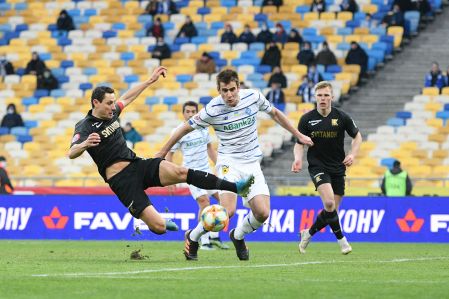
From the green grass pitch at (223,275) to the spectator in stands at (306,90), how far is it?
1381 cm

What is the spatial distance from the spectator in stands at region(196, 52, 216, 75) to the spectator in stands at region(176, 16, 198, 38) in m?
1.79

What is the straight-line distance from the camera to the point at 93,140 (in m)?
12.8

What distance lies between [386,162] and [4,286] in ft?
61.0

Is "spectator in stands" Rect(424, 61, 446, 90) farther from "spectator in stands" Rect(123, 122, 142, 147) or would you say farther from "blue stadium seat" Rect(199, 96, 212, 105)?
"spectator in stands" Rect(123, 122, 142, 147)

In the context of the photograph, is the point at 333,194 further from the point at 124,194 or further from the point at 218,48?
the point at 218,48

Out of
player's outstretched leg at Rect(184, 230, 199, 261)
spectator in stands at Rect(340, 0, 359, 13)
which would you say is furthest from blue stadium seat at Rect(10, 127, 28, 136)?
player's outstretched leg at Rect(184, 230, 199, 261)

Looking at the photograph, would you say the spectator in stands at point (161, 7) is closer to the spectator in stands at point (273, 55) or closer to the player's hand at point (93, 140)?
the spectator in stands at point (273, 55)

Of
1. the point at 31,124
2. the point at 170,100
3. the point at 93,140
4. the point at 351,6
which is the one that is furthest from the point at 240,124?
the point at 31,124

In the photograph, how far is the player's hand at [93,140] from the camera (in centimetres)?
1284

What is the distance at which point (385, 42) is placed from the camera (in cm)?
3222

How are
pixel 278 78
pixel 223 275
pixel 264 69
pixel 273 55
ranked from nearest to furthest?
pixel 223 275 < pixel 278 78 < pixel 273 55 < pixel 264 69

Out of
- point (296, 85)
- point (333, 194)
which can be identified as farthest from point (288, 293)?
point (296, 85)

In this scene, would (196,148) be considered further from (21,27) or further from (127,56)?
(21,27)

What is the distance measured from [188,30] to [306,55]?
14.6 ft
